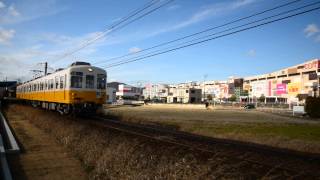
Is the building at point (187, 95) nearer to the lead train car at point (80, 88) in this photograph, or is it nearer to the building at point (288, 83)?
the building at point (288, 83)

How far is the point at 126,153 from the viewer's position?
34.5 feet

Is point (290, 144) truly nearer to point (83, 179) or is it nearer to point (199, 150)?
point (199, 150)

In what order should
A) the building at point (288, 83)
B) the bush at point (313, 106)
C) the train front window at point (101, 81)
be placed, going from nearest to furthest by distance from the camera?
1. the train front window at point (101, 81)
2. the bush at point (313, 106)
3. the building at point (288, 83)

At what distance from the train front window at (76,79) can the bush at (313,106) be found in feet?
113

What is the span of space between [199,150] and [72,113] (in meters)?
15.0

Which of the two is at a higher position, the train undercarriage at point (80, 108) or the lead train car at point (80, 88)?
the lead train car at point (80, 88)

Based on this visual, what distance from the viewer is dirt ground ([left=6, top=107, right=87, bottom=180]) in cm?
1030

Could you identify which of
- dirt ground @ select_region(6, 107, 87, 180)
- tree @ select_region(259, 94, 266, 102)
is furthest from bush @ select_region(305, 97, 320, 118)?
tree @ select_region(259, 94, 266, 102)

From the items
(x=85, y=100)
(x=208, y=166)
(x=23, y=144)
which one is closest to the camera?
(x=208, y=166)

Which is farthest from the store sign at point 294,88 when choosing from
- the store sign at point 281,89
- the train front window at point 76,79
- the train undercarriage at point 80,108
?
the train front window at point 76,79

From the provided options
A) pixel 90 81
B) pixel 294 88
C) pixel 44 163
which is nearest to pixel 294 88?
pixel 294 88

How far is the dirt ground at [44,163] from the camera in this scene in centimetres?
1030

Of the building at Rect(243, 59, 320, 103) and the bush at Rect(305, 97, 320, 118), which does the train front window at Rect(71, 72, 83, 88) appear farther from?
the building at Rect(243, 59, 320, 103)

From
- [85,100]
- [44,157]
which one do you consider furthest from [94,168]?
[85,100]
